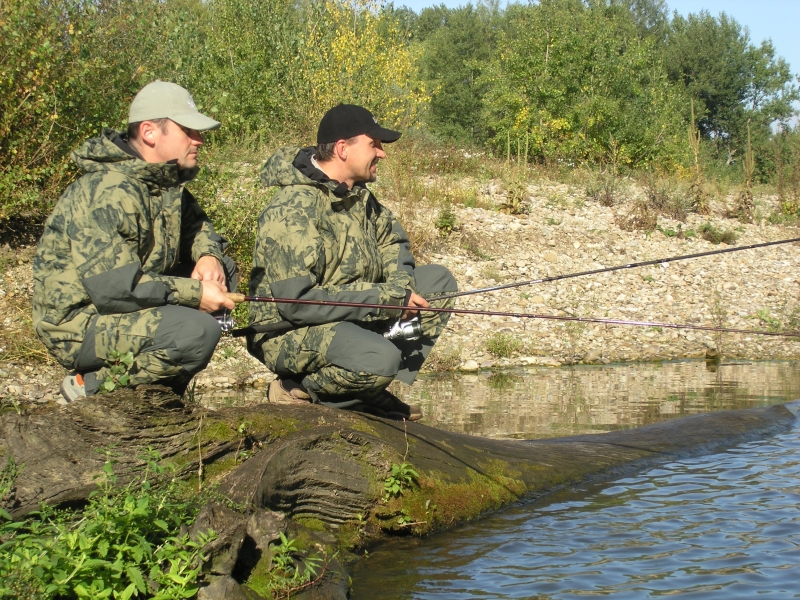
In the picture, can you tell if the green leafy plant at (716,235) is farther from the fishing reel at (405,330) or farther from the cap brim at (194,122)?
the cap brim at (194,122)

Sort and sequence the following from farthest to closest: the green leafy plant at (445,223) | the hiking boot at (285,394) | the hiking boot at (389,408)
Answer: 1. the green leafy plant at (445,223)
2. the hiking boot at (389,408)
3. the hiking boot at (285,394)

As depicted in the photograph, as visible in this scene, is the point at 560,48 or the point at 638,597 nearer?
the point at 638,597

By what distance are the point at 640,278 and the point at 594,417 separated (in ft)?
21.5

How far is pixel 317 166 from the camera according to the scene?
5207 mm

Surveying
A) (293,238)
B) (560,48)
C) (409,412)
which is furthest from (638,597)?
(560,48)

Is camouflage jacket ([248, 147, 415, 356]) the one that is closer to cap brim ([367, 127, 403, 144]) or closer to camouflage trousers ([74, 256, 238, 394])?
cap brim ([367, 127, 403, 144])

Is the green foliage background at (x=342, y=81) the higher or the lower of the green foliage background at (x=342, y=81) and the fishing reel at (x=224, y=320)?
the higher

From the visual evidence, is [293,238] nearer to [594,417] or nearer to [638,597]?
[638,597]

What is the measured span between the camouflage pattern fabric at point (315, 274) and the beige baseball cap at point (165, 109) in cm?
66

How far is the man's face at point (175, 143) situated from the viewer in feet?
14.8

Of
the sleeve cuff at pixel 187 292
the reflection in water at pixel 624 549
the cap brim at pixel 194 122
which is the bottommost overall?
the reflection in water at pixel 624 549

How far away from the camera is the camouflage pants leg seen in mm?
4137

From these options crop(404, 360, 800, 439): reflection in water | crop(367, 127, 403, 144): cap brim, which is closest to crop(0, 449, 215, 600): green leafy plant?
crop(367, 127, 403, 144): cap brim

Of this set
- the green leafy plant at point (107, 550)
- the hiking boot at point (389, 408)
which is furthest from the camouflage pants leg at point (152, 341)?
the hiking boot at point (389, 408)
